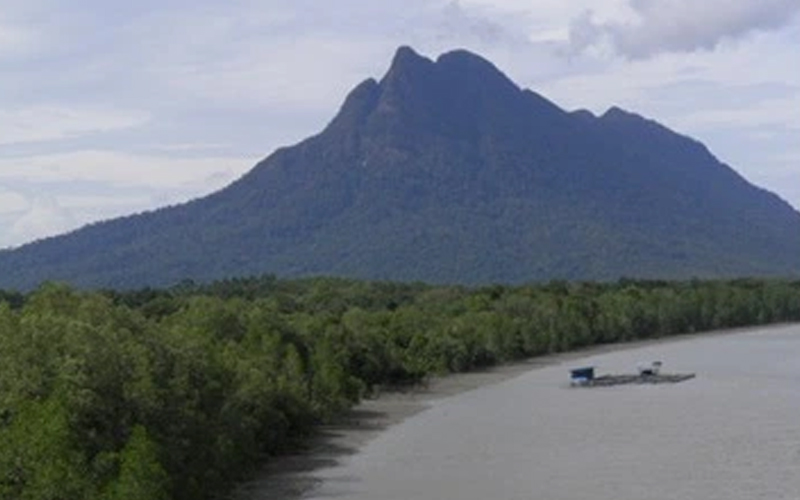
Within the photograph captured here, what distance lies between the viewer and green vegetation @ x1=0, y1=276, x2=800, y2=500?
36812mm

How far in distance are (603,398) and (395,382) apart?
49.7ft

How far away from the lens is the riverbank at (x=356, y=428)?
5488 cm

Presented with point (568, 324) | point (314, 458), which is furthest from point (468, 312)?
point (314, 458)

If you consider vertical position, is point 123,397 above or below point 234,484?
above

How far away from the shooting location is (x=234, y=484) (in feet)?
176

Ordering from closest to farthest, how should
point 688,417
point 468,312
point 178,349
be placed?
point 178,349 < point 688,417 < point 468,312

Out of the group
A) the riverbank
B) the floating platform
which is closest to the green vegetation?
the riverbank

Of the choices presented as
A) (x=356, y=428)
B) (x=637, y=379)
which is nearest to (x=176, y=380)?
(x=356, y=428)

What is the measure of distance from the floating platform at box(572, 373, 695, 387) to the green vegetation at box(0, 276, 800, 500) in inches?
471

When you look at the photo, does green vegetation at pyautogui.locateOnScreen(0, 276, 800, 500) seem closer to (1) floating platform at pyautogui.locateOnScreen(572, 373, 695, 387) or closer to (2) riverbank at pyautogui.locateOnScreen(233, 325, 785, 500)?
(2) riverbank at pyautogui.locateOnScreen(233, 325, 785, 500)

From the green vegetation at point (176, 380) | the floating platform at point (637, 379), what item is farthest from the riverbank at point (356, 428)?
the floating platform at point (637, 379)

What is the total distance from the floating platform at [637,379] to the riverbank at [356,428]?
289 inches

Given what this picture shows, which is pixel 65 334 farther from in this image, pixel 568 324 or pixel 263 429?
pixel 568 324

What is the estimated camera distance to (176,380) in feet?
154
